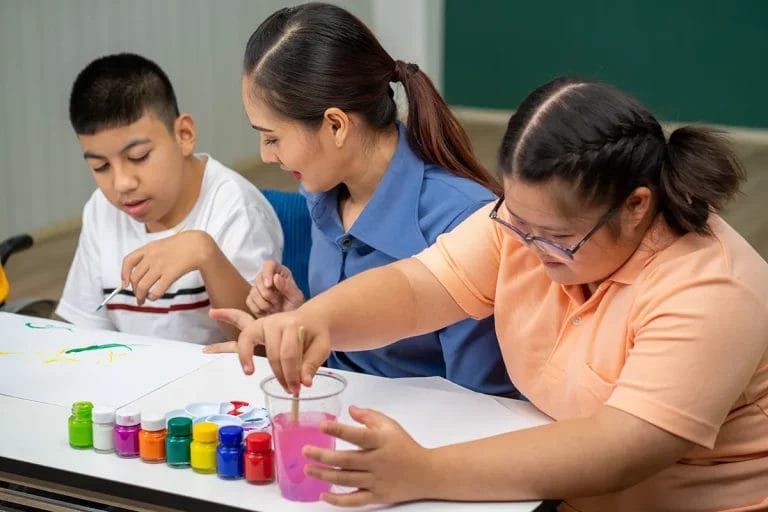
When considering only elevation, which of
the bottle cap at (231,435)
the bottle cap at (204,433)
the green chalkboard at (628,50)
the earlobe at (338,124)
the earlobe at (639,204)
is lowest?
the green chalkboard at (628,50)

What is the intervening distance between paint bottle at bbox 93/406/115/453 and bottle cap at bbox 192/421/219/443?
0.12 m

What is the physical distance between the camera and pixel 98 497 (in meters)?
1.46

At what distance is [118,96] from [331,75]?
59 centimetres

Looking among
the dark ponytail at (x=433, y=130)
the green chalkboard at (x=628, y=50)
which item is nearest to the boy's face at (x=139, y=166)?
the dark ponytail at (x=433, y=130)

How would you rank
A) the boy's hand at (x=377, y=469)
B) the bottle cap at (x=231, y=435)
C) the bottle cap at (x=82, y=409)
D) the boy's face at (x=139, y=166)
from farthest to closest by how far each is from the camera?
the boy's face at (x=139, y=166) → the bottle cap at (x=82, y=409) → the bottle cap at (x=231, y=435) → the boy's hand at (x=377, y=469)

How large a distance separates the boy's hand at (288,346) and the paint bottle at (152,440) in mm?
143

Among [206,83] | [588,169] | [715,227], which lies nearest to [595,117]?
[588,169]

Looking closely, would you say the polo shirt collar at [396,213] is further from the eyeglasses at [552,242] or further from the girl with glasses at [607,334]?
the eyeglasses at [552,242]

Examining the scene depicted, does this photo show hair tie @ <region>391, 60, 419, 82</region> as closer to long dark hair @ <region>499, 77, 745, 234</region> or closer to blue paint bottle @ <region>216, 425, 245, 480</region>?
long dark hair @ <region>499, 77, 745, 234</region>

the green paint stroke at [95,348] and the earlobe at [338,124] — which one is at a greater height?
A: the earlobe at [338,124]

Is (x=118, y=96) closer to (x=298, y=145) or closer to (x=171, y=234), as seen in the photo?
(x=171, y=234)

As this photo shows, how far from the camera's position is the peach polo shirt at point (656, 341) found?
1.38 meters

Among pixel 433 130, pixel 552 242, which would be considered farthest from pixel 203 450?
pixel 433 130

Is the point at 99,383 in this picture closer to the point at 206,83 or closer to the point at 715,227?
the point at 715,227
